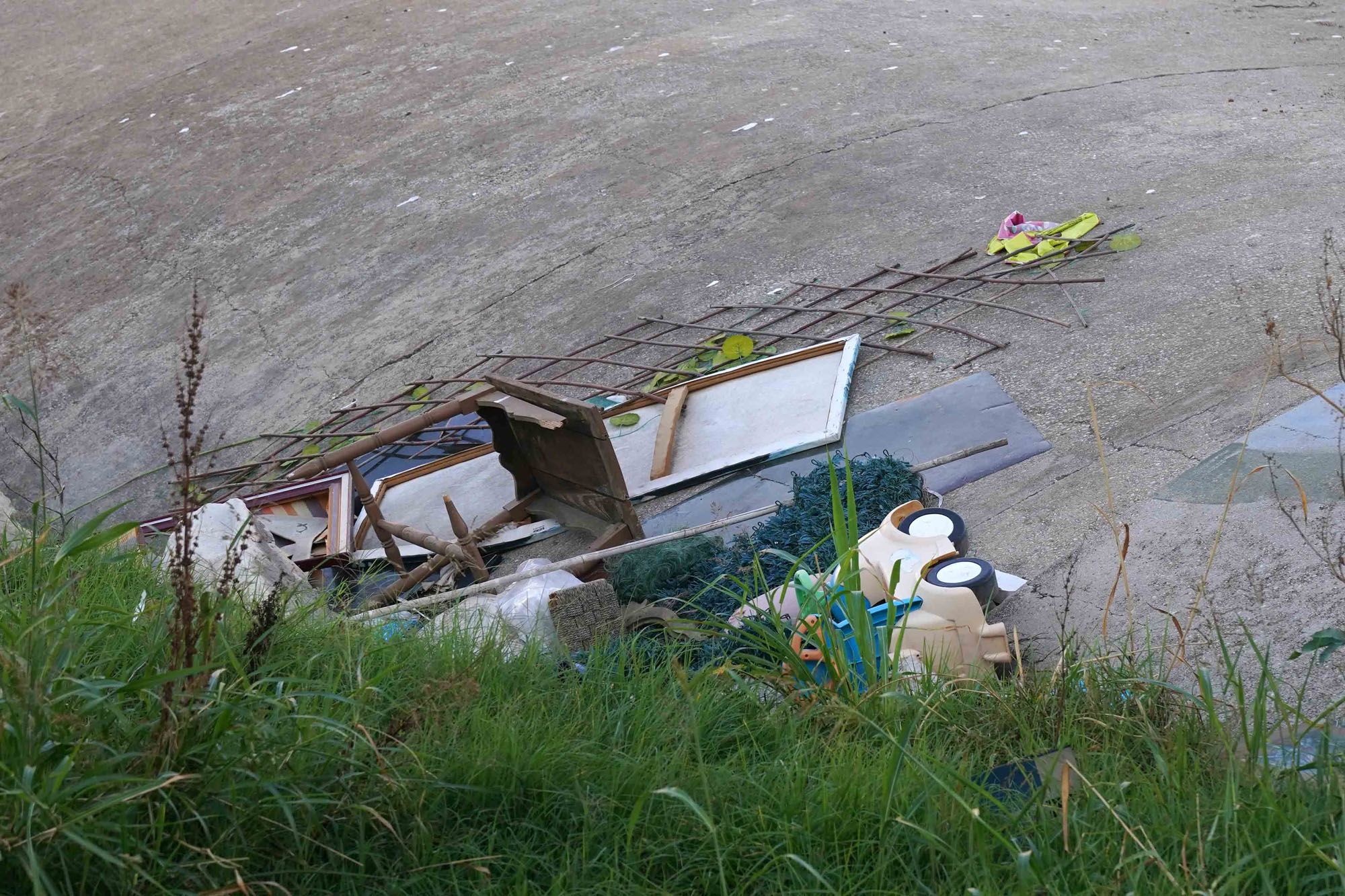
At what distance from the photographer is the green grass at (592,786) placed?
200cm

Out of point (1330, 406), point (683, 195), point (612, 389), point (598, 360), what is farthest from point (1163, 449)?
point (683, 195)

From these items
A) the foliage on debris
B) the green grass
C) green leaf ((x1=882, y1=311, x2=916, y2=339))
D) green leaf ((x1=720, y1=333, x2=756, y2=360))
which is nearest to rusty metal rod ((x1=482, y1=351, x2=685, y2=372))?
the foliage on debris

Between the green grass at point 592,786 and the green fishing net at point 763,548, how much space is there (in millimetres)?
1447

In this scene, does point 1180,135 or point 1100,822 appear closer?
point 1100,822

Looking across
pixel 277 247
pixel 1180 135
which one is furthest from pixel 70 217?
pixel 1180 135

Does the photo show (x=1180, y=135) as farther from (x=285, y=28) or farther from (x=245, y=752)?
(x=285, y=28)

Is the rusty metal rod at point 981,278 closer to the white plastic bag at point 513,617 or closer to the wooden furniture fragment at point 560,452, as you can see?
the wooden furniture fragment at point 560,452

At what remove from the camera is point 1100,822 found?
2291mm

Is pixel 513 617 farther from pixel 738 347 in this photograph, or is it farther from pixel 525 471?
pixel 738 347

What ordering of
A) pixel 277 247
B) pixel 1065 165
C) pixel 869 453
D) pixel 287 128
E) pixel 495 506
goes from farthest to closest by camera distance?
pixel 287 128
pixel 277 247
pixel 1065 165
pixel 495 506
pixel 869 453

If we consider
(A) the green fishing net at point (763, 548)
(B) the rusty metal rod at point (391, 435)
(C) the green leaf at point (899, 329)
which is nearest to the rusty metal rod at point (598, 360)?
(C) the green leaf at point (899, 329)

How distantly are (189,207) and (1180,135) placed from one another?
863 centimetres

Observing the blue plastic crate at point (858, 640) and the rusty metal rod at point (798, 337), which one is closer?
the blue plastic crate at point (858, 640)

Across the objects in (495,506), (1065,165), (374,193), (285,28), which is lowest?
(495,506)
